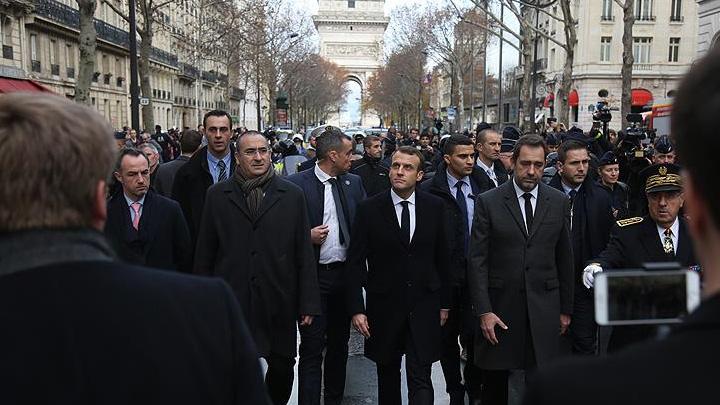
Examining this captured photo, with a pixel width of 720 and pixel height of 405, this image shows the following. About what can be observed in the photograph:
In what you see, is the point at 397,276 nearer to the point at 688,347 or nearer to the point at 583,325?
the point at 583,325

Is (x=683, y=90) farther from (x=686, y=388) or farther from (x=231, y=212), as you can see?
(x=231, y=212)

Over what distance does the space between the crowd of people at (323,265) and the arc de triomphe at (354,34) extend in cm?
12662

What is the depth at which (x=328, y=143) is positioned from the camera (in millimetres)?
6039

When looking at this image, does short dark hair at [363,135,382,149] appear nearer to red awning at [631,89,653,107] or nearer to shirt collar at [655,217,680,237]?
shirt collar at [655,217,680,237]

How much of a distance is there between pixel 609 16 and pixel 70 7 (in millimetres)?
39322

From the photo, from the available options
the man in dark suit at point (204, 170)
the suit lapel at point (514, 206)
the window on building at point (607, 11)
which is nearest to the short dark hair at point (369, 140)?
the man in dark suit at point (204, 170)

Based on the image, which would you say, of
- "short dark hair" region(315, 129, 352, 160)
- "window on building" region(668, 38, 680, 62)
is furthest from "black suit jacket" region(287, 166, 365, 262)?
"window on building" region(668, 38, 680, 62)

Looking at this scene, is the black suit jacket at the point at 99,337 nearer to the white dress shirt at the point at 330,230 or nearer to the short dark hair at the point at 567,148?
the white dress shirt at the point at 330,230

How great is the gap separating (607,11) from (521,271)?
2251 inches

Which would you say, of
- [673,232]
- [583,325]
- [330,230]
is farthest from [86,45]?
[673,232]

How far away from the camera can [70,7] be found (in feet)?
121

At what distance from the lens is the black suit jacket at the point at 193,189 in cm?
623

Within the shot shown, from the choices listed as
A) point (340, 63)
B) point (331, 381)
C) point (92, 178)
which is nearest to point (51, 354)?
point (92, 178)

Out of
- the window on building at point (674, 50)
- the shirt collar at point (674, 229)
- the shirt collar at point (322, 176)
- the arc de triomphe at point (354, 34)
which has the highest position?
the arc de triomphe at point (354, 34)
